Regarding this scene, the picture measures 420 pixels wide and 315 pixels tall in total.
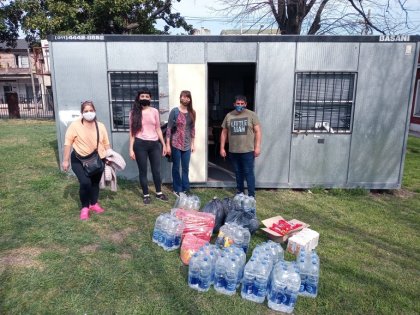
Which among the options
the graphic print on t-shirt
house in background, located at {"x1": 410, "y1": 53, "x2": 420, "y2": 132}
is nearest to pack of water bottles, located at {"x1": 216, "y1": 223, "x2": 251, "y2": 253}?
the graphic print on t-shirt

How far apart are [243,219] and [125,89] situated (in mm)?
3339

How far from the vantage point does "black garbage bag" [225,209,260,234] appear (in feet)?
13.3

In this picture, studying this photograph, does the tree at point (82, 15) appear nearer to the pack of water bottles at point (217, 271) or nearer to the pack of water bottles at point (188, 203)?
the pack of water bottles at point (188, 203)

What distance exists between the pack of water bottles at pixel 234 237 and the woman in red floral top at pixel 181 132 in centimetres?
179

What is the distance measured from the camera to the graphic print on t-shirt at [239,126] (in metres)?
4.88

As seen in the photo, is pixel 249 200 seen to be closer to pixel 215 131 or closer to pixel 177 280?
pixel 177 280

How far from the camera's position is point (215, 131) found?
8.41 meters

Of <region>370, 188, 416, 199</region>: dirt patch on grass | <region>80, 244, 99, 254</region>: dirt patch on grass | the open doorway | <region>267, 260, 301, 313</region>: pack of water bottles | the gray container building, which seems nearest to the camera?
<region>267, 260, 301, 313</region>: pack of water bottles

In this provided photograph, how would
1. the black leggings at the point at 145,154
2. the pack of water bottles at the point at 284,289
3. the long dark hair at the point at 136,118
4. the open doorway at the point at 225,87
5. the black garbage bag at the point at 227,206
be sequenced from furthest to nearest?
the open doorway at the point at 225,87
the black leggings at the point at 145,154
the long dark hair at the point at 136,118
the black garbage bag at the point at 227,206
the pack of water bottles at the point at 284,289

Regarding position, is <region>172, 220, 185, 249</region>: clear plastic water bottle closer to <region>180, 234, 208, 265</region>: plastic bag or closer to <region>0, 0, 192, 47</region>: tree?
<region>180, 234, 208, 265</region>: plastic bag

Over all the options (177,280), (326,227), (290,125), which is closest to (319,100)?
(290,125)

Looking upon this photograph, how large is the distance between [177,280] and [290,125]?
3.65m

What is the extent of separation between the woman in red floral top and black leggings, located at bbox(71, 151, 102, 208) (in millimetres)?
1212

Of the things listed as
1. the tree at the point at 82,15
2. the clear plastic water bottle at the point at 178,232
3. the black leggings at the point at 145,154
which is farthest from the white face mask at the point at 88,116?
the tree at the point at 82,15
